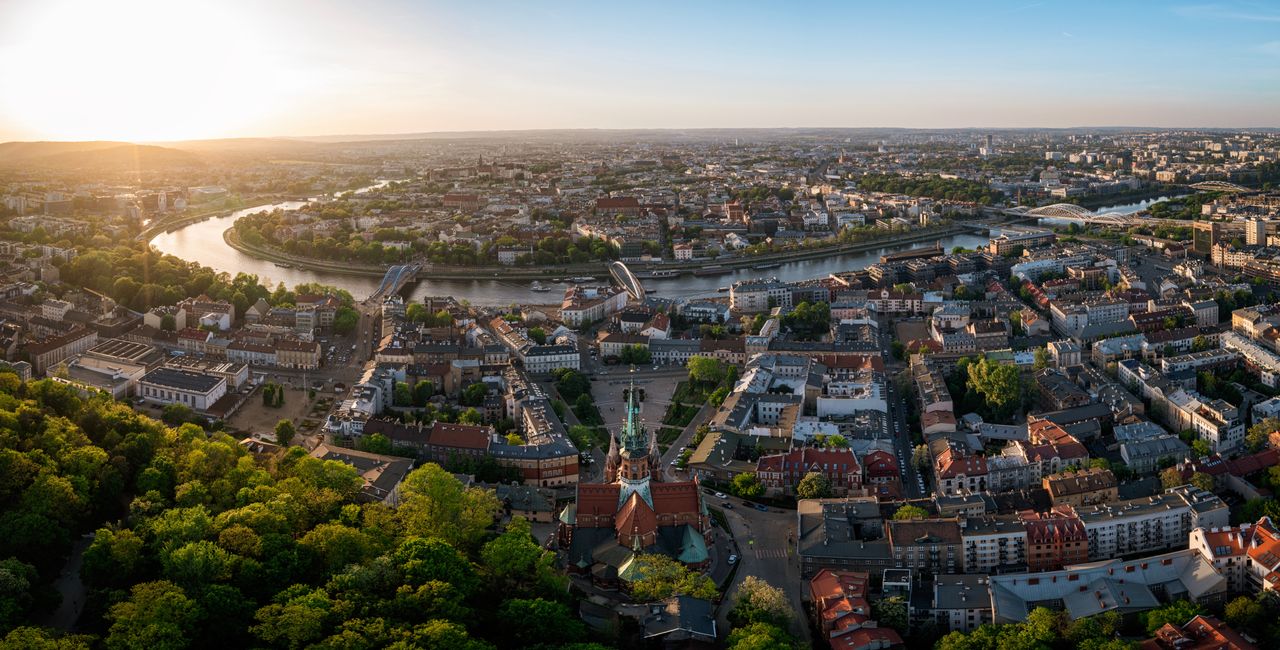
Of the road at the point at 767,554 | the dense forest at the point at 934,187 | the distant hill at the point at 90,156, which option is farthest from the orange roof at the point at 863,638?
the distant hill at the point at 90,156

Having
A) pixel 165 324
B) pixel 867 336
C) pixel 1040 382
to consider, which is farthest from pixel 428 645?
pixel 165 324

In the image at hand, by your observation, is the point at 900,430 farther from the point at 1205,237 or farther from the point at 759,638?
the point at 1205,237

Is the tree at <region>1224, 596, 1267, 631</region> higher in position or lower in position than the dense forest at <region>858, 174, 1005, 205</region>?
lower

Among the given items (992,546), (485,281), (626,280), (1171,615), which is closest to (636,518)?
(992,546)

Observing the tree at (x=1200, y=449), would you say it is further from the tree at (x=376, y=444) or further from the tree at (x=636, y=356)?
the tree at (x=376, y=444)

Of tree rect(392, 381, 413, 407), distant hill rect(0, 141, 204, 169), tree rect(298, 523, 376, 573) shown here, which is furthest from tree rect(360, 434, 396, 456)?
distant hill rect(0, 141, 204, 169)

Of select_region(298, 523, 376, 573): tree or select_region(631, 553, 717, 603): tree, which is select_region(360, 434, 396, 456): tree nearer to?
select_region(298, 523, 376, 573): tree
